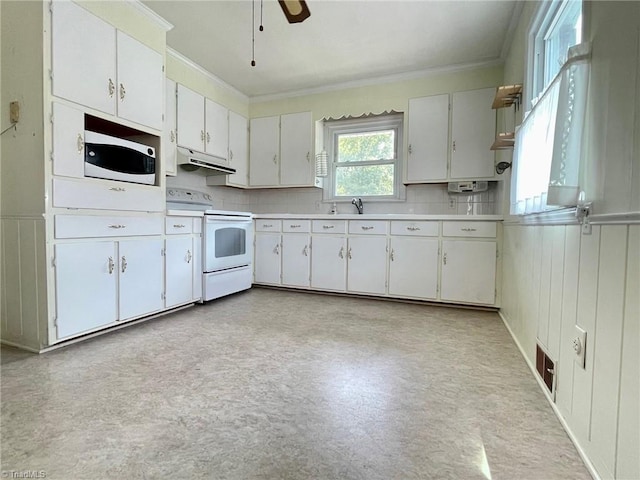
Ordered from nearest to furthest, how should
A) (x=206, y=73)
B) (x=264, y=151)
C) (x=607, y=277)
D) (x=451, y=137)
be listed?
(x=607, y=277), (x=451, y=137), (x=206, y=73), (x=264, y=151)

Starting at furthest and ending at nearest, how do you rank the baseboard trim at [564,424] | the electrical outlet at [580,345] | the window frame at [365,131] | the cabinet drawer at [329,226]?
the window frame at [365,131]
the cabinet drawer at [329,226]
the electrical outlet at [580,345]
the baseboard trim at [564,424]

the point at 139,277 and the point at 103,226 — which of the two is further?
the point at 139,277

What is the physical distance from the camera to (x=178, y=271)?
303 centimetres

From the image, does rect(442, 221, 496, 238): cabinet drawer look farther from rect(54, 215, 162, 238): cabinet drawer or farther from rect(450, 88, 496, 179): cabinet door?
rect(54, 215, 162, 238): cabinet drawer

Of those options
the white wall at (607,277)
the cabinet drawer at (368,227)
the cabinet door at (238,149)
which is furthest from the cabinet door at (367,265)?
the white wall at (607,277)

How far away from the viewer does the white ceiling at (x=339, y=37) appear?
2.61 meters

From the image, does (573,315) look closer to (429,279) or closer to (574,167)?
(574,167)

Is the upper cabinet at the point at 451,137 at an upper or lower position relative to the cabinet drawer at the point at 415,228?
upper

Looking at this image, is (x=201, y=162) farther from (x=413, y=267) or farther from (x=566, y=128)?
(x=566, y=128)

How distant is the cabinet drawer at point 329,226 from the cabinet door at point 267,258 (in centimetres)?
51

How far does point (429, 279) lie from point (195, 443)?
272cm

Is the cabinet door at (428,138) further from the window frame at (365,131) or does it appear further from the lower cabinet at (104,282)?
the lower cabinet at (104,282)

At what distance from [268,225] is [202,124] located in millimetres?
1382

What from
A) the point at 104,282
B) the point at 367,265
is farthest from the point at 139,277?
the point at 367,265
